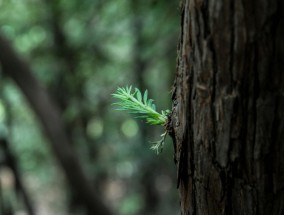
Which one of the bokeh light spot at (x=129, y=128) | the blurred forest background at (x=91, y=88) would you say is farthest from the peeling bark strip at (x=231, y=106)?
the bokeh light spot at (x=129, y=128)

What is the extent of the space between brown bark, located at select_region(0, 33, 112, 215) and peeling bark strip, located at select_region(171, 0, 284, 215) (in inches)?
133

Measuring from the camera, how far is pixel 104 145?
710cm

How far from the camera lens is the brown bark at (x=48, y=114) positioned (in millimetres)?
4021

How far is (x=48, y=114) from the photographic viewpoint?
4.15 metres

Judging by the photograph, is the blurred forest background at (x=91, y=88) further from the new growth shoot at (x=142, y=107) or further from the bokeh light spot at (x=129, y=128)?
the new growth shoot at (x=142, y=107)

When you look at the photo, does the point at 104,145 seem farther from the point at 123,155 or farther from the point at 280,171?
the point at 280,171

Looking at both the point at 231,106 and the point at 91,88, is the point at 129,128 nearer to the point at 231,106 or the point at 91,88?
the point at 91,88

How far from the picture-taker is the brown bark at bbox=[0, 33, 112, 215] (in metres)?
4.02

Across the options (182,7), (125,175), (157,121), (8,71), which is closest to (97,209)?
(8,71)

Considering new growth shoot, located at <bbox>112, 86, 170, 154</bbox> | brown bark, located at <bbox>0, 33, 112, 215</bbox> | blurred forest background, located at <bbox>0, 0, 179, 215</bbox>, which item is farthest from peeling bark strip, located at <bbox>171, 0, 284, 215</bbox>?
brown bark, located at <bbox>0, 33, 112, 215</bbox>

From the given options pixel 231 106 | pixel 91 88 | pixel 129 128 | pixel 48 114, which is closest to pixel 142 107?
pixel 231 106

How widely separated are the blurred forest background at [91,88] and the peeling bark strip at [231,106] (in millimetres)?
2846

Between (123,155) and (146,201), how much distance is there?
1623mm

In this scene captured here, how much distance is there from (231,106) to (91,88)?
587cm
